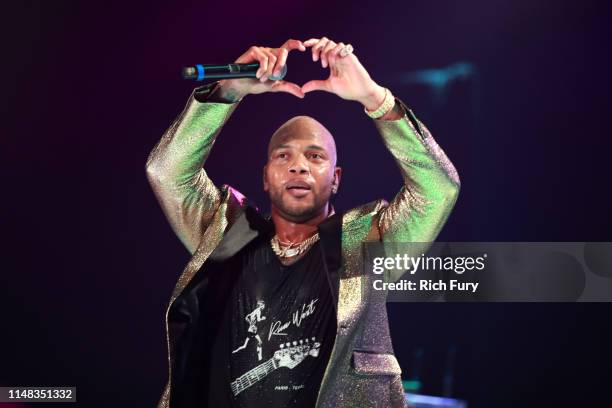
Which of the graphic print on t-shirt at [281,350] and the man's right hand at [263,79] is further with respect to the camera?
the graphic print on t-shirt at [281,350]

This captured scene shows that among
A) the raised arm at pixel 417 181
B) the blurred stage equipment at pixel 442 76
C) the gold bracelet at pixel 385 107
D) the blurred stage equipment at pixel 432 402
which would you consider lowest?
the blurred stage equipment at pixel 432 402

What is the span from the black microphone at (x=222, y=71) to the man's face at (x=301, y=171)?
0.28 metres

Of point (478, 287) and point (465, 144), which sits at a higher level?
point (465, 144)

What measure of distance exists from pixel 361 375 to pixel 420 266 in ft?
2.66

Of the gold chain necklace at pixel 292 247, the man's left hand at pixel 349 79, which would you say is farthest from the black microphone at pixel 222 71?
the gold chain necklace at pixel 292 247

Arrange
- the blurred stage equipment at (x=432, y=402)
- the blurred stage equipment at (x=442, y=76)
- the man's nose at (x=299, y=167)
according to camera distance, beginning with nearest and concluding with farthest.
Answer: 1. the man's nose at (x=299, y=167)
2. the blurred stage equipment at (x=432, y=402)
3. the blurred stage equipment at (x=442, y=76)

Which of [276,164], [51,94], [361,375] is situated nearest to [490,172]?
[276,164]

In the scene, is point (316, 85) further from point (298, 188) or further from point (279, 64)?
point (298, 188)

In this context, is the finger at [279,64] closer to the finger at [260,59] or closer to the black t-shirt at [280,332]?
the finger at [260,59]

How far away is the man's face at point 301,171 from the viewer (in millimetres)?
1964

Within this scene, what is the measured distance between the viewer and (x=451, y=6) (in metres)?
2.85

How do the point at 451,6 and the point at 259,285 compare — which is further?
the point at 451,6

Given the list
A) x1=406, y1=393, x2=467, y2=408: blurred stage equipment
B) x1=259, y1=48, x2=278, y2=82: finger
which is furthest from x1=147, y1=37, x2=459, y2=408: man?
x1=406, y1=393, x2=467, y2=408: blurred stage equipment

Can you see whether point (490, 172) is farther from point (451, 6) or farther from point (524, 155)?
point (451, 6)
